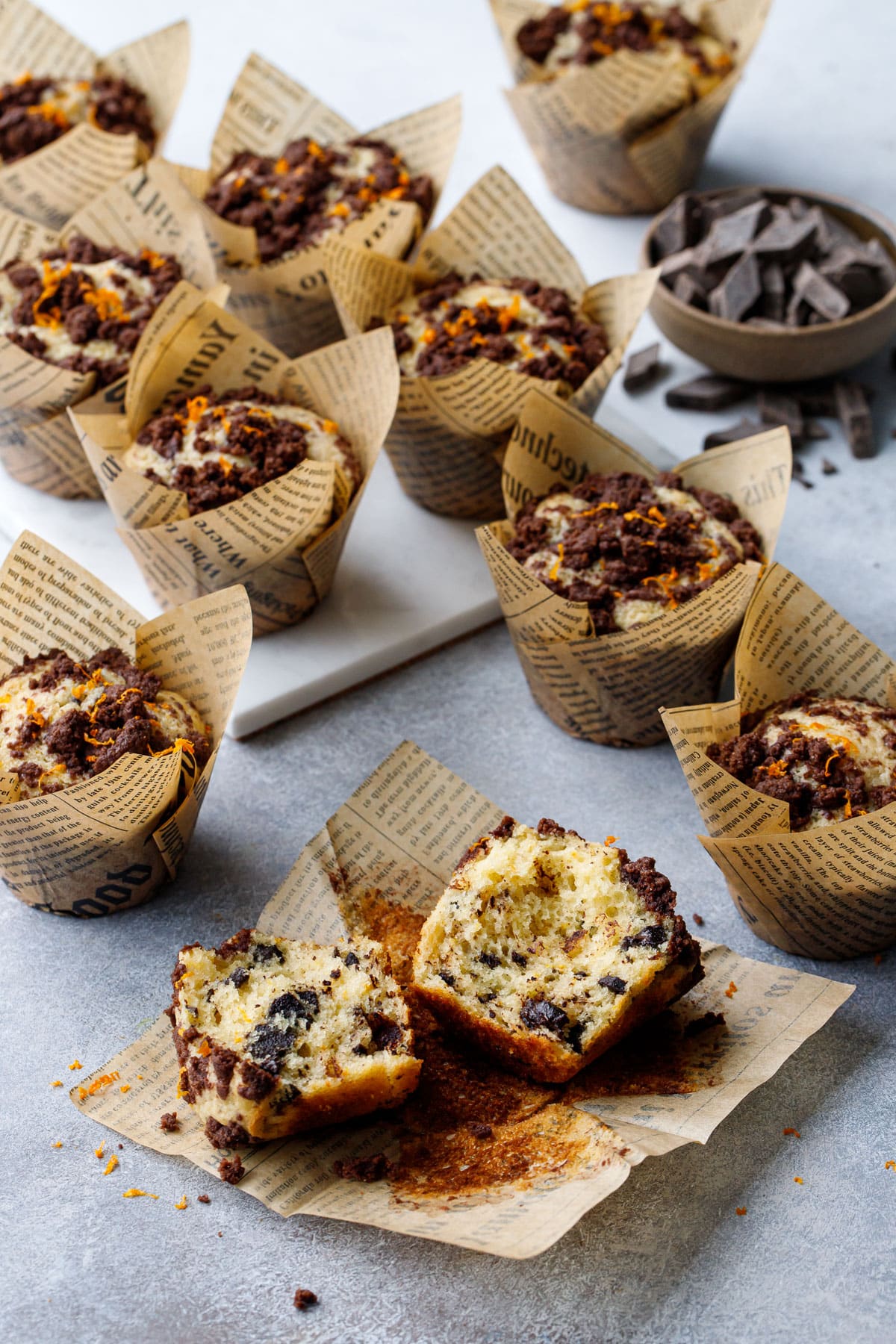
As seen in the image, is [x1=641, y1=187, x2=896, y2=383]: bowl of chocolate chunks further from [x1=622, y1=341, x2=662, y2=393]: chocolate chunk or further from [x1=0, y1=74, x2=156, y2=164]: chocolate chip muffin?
[x1=0, y1=74, x2=156, y2=164]: chocolate chip muffin

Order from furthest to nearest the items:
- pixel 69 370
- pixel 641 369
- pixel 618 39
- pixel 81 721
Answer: pixel 618 39 → pixel 641 369 → pixel 69 370 → pixel 81 721

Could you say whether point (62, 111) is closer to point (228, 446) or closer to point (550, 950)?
point (228, 446)

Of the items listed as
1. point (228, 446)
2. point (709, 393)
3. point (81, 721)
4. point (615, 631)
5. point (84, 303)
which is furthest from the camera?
point (709, 393)

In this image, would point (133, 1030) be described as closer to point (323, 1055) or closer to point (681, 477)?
point (323, 1055)

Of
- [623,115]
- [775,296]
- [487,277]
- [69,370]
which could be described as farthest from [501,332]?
[623,115]

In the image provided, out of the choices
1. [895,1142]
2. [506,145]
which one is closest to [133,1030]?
[895,1142]

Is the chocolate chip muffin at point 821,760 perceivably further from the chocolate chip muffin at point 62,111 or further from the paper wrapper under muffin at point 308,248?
the chocolate chip muffin at point 62,111

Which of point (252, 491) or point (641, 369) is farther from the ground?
point (252, 491)

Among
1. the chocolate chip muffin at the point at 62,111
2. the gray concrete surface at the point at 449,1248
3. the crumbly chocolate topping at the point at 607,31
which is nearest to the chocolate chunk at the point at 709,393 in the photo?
the gray concrete surface at the point at 449,1248
